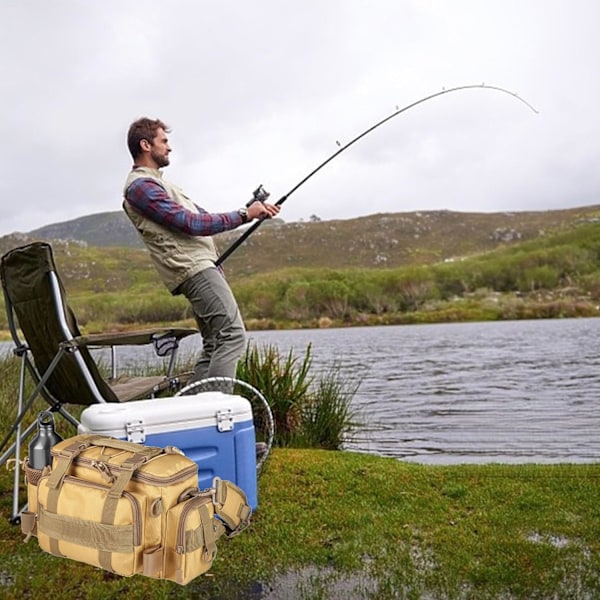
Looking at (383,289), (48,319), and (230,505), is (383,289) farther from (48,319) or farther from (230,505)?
(230,505)

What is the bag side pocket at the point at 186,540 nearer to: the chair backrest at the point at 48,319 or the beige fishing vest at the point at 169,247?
the chair backrest at the point at 48,319

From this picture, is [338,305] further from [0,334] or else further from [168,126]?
[168,126]

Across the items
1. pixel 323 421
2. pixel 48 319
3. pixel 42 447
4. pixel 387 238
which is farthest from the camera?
pixel 387 238

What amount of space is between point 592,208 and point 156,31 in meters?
125

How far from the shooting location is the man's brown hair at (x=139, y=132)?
390cm

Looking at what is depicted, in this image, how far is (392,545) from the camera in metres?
3.16

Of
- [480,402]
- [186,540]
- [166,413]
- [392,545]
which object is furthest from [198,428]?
[480,402]

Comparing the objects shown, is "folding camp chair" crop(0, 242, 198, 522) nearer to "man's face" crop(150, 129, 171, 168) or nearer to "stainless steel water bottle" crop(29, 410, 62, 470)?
"stainless steel water bottle" crop(29, 410, 62, 470)

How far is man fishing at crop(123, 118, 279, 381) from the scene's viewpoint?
3678 mm

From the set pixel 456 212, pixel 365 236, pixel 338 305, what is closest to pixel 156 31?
pixel 338 305

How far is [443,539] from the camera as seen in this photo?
3215 mm

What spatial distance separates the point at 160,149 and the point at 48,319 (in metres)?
1.16

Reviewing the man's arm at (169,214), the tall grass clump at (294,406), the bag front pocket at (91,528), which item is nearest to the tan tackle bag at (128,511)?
the bag front pocket at (91,528)

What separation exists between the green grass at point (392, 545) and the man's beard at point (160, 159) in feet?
6.10
